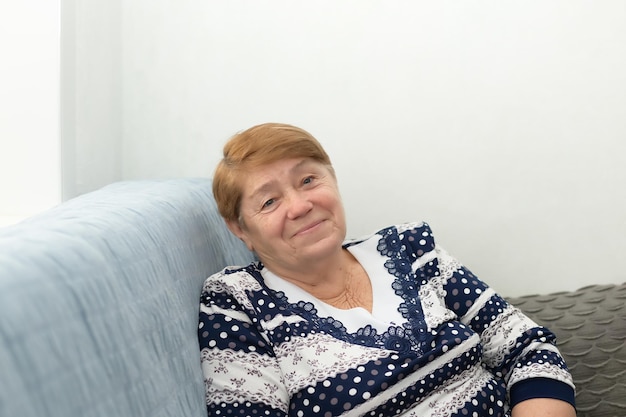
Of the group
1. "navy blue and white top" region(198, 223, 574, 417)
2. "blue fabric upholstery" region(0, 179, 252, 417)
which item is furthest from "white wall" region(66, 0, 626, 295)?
"blue fabric upholstery" region(0, 179, 252, 417)

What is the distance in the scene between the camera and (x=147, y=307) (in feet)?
3.77

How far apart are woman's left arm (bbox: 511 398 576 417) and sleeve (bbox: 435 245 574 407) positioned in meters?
0.01

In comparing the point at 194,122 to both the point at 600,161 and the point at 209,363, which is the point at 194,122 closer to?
the point at 209,363

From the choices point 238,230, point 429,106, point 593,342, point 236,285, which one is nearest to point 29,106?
point 238,230

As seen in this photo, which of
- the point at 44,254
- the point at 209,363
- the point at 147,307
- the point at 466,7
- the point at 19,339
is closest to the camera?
the point at 19,339

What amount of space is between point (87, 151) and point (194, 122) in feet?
1.13

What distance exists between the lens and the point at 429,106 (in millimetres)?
2057

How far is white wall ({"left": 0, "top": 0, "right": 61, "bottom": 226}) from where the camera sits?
5.46ft

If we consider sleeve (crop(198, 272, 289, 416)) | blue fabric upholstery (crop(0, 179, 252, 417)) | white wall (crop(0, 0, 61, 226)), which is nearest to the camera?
blue fabric upholstery (crop(0, 179, 252, 417))

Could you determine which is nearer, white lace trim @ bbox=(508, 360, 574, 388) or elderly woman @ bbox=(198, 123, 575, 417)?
elderly woman @ bbox=(198, 123, 575, 417)

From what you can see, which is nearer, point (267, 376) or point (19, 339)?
point (19, 339)

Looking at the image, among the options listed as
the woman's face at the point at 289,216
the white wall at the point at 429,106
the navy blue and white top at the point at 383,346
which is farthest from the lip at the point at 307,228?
the white wall at the point at 429,106

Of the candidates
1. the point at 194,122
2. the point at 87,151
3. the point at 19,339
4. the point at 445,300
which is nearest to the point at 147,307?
the point at 19,339

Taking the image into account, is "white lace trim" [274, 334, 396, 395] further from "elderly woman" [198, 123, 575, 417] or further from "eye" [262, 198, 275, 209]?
"eye" [262, 198, 275, 209]
